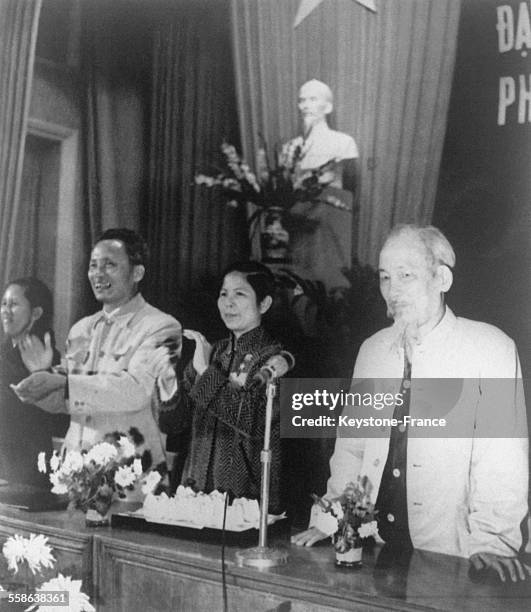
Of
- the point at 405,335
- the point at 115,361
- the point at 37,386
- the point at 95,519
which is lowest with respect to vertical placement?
the point at 95,519

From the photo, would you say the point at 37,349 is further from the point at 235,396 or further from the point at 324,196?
the point at 324,196

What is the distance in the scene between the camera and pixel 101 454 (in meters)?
3.28

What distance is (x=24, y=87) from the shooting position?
3.60 metres

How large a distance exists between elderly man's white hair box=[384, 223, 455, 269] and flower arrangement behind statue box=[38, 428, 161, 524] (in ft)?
4.56

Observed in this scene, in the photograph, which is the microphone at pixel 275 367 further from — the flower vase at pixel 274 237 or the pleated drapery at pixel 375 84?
the pleated drapery at pixel 375 84

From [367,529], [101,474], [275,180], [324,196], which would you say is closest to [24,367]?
[101,474]

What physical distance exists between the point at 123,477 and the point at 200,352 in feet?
1.88

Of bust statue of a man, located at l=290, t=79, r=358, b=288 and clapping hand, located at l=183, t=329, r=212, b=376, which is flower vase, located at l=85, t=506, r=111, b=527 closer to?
clapping hand, located at l=183, t=329, r=212, b=376

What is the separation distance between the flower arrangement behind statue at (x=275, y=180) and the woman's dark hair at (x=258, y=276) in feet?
0.59

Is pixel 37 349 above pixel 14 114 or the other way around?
the other way around

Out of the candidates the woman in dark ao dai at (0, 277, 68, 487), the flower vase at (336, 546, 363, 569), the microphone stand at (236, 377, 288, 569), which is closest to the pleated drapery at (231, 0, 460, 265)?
the microphone stand at (236, 377, 288, 569)

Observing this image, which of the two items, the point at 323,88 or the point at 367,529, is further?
the point at 323,88

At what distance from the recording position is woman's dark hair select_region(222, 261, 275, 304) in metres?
3.23

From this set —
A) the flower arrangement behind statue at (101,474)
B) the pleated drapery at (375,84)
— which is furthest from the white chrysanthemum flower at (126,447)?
the pleated drapery at (375,84)
